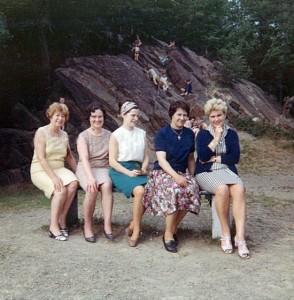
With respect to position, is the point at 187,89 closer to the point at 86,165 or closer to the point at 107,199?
the point at 86,165

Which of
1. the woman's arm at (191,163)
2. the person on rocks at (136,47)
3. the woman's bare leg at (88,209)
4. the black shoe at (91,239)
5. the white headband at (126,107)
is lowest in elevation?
the black shoe at (91,239)

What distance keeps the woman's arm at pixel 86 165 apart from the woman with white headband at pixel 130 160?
0.28 meters

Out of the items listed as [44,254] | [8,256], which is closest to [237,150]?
[44,254]

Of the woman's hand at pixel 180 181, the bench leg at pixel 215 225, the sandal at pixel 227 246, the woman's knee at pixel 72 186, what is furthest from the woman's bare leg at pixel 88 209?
the sandal at pixel 227 246

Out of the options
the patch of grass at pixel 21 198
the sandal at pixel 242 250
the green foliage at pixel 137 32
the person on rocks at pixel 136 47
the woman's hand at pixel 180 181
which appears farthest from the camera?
the person on rocks at pixel 136 47

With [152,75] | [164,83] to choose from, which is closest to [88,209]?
[152,75]

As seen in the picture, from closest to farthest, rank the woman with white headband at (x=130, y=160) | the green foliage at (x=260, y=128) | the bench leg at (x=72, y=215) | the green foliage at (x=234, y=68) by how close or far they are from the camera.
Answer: the woman with white headband at (x=130, y=160) → the bench leg at (x=72, y=215) → the green foliage at (x=260, y=128) → the green foliage at (x=234, y=68)

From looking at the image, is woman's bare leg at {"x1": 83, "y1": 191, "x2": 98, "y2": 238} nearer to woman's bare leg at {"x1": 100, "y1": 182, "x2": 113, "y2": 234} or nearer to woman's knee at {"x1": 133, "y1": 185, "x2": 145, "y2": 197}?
woman's bare leg at {"x1": 100, "y1": 182, "x2": 113, "y2": 234}

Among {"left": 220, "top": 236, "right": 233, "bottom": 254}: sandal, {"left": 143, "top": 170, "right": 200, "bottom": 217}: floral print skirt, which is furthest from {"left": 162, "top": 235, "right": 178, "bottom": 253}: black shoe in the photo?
{"left": 220, "top": 236, "right": 233, "bottom": 254}: sandal

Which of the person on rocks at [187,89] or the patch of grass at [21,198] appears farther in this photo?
the person on rocks at [187,89]

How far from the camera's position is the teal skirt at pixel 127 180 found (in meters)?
5.11

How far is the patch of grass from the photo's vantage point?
26.7 feet

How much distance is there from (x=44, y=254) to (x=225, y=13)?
81.5ft

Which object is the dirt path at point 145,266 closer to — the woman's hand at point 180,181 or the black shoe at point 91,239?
the black shoe at point 91,239
